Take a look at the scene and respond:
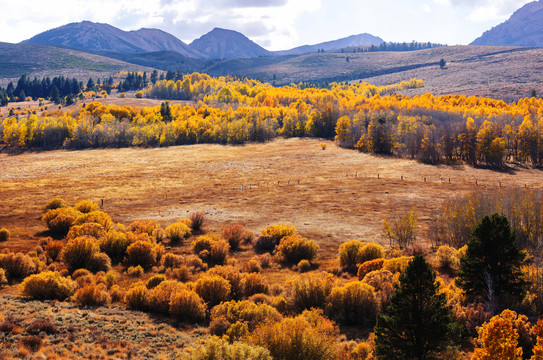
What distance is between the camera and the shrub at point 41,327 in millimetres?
14031

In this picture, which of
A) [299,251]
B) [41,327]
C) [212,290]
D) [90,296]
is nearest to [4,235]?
[90,296]

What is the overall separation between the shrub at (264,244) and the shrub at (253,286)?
960 cm

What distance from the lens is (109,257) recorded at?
27.6 meters

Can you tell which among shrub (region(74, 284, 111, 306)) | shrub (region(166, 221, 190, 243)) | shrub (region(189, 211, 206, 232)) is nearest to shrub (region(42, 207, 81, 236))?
shrub (region(166, 221, 190, 243))

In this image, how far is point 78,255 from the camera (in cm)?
2489

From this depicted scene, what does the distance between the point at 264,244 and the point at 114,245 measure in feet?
39.0

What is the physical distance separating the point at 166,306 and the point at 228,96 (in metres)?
172

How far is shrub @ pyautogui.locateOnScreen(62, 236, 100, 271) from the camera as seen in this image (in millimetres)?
24797

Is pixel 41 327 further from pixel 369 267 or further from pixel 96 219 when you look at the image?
pixel 96 219

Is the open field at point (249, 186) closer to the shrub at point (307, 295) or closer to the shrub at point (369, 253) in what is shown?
the shrub at point (369, 253)

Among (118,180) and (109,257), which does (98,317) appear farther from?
(118,180)

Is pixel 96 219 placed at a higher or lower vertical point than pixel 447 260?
higher

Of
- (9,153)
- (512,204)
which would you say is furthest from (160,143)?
(512,204)

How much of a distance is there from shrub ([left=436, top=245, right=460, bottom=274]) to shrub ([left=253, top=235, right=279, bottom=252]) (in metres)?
12.8
